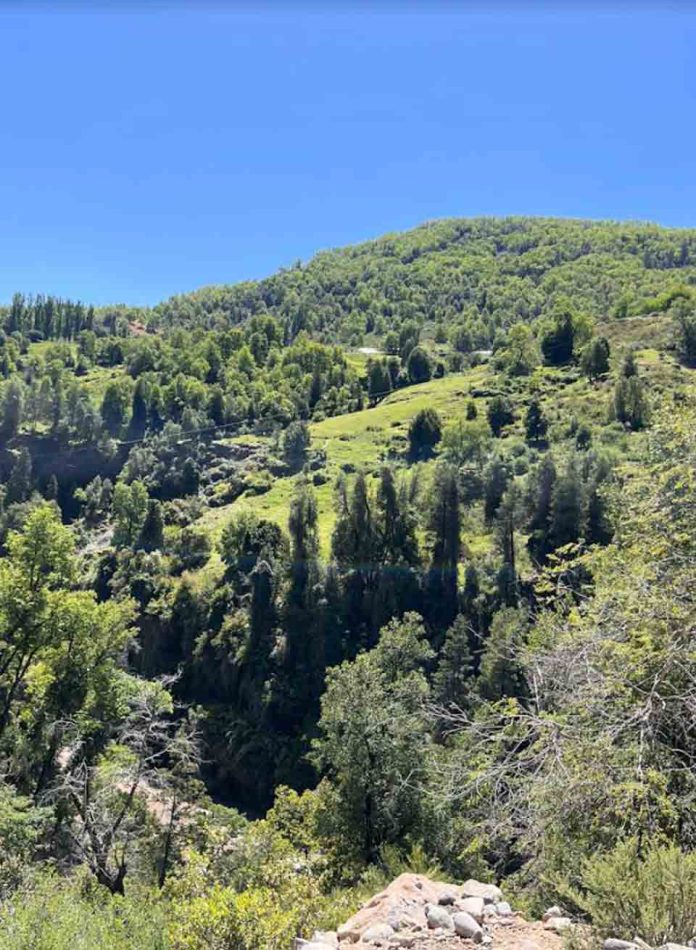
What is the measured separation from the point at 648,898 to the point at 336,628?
48675mm

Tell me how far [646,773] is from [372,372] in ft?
407

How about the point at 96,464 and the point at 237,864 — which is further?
the point at 96,464

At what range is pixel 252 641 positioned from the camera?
172 feet

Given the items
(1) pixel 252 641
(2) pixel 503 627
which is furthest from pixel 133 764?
(1) pixel 252 641

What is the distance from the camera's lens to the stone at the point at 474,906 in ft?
21.6

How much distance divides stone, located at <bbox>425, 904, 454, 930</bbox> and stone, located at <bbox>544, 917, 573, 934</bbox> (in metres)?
1.01

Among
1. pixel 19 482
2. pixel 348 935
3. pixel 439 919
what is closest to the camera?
pixel 439 919

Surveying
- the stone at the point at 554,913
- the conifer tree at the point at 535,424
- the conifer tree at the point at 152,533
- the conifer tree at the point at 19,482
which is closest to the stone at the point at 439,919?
the stone at the point at 554,913

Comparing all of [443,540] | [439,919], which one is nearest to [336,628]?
[443,540]

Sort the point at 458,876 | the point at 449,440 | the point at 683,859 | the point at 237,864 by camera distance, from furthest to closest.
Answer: the point at 449,440
the point at 458,876
the point at 237,864
the point at 683,859

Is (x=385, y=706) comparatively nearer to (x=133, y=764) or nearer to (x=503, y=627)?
(x=133, y=764)

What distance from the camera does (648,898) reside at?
17.3 ft

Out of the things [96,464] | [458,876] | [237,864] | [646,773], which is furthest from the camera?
[96,464]

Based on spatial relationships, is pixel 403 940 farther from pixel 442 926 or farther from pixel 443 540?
pixel 443 540
